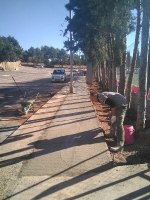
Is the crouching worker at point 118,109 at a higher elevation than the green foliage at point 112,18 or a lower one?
lower

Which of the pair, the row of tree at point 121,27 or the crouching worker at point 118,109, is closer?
the crouching worker at point 118,109

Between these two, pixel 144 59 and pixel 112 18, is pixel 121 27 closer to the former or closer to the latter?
pixel 112 18

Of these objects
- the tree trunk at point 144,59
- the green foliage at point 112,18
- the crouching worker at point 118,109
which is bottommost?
the crouching worker at point 118,109

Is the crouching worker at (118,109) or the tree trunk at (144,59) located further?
the tree trunk at (144,59)

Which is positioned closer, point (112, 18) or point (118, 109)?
point (118, 109)

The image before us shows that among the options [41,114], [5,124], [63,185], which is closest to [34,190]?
[63,185]

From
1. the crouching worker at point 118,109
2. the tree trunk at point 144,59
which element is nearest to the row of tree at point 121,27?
the tree trunk at point 144,59

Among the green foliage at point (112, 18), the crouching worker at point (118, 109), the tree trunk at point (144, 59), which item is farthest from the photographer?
the green foliage at point (112, 18)

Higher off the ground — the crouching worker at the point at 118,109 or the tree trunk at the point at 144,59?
the tree trunk at the point at 144,59

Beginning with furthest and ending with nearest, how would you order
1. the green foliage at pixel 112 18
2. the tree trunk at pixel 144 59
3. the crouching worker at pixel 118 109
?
1. the green foliage at pixel 112 18
2. the tree trunk at pixel 144 59
3. the crouching worker at pixel 118 109

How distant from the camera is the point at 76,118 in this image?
30.2ft

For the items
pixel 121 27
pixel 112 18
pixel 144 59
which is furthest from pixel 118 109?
pixel 121 27

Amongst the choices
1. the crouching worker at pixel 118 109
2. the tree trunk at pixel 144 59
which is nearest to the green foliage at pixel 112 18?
the tree trunk at pixel 144 59

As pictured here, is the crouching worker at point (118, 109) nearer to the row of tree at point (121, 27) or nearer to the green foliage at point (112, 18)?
the row of tree at point (121, 27)
